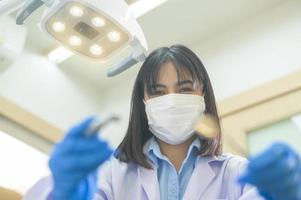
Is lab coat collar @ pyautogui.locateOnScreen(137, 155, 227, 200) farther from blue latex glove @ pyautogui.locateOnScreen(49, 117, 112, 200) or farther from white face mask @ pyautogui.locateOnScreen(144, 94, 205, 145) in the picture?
blue latex glove @ pyautogui.locateOnScreen(49, 117, 112, 200)

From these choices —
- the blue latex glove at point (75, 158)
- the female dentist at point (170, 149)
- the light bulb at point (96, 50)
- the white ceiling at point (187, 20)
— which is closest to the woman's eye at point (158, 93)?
the female dentist at point (170, 149)

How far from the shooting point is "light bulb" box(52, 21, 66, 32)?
4.00ft

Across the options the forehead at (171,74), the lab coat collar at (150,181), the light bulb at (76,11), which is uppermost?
the light bulb at (76,11)

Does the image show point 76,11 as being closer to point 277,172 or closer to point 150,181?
point 150,181

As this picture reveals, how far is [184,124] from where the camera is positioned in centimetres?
112

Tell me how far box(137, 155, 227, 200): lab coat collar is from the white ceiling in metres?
1.21

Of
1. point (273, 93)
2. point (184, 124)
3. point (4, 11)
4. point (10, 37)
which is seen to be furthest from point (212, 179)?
point (10, 37)

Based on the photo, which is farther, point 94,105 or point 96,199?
point 94,105

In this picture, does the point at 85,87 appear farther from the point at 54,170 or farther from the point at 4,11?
the point at 54,170

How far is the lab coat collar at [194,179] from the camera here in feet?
3.26

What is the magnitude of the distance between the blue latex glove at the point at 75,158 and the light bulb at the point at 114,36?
60 centimetres

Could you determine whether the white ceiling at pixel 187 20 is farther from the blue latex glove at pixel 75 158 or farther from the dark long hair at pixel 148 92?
the blue latex glove at pixel 75 158

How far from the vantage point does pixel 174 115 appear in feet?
3.72

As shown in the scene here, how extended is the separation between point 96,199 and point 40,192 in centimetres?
17
